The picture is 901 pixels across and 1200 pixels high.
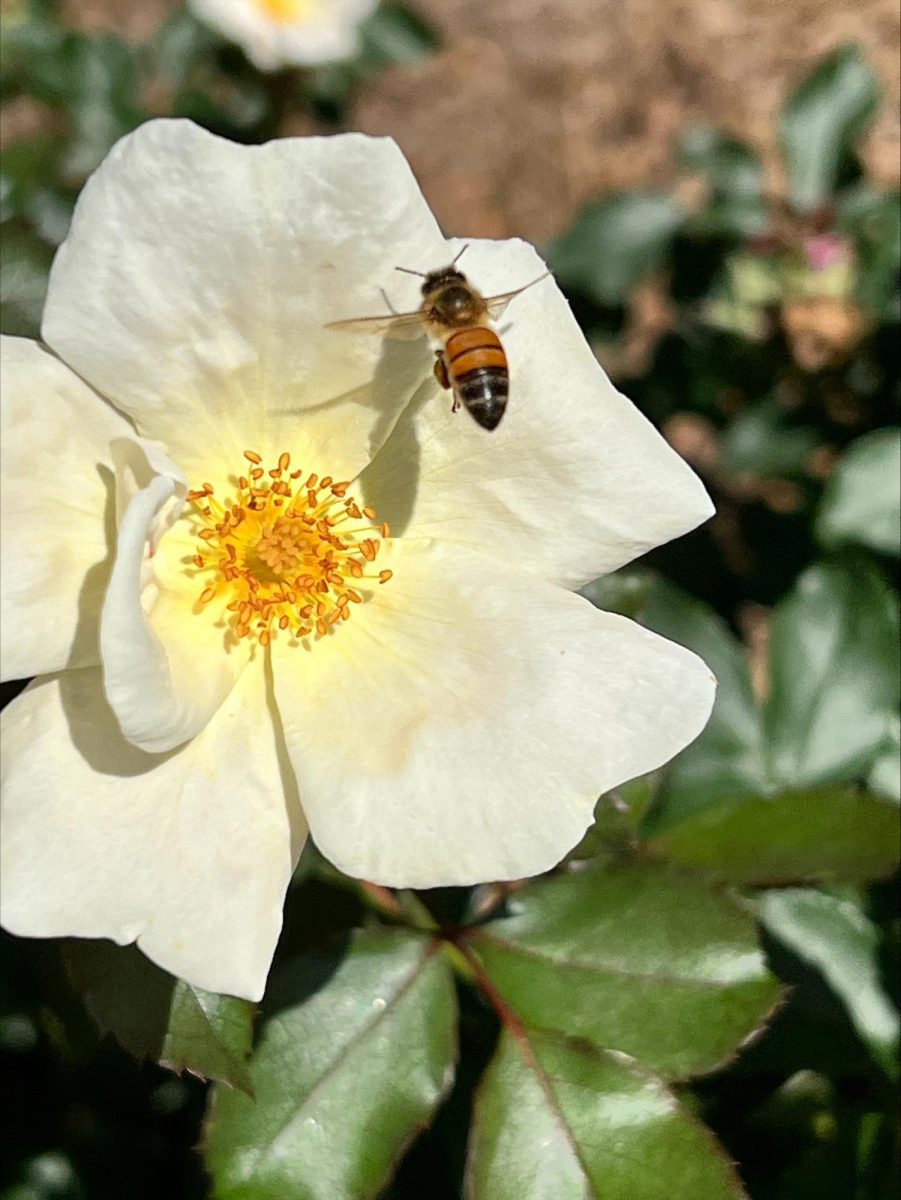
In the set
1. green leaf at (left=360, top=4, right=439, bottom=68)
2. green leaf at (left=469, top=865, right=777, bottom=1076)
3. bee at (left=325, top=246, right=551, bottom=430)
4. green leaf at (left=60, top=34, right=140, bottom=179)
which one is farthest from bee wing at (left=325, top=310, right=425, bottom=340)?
green leaf at (left=360, top=4, right=439, bottom=68)

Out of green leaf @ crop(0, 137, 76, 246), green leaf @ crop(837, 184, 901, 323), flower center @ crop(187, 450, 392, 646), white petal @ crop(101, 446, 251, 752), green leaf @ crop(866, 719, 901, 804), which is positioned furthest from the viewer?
green leaf @ crop(0, 137, 76, 246)

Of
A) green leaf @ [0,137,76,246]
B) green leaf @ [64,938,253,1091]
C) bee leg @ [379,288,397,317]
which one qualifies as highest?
bee leg @ [379,288,397,317]

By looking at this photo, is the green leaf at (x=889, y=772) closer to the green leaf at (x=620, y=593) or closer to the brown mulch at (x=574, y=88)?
the green leaf at (x=620, y=593)

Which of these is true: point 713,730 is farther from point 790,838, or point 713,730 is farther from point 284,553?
point 284,553

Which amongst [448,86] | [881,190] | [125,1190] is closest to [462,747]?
[125,1190]

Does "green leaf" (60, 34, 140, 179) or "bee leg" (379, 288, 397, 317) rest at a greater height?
"bee leg" (379, 288, 397, 317)

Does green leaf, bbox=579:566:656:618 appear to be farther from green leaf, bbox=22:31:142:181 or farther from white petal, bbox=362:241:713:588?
green leaf, bbox=22:31:142:181

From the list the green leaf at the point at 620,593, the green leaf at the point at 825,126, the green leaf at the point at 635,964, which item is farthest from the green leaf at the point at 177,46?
the green leaf at the point at 635,964
